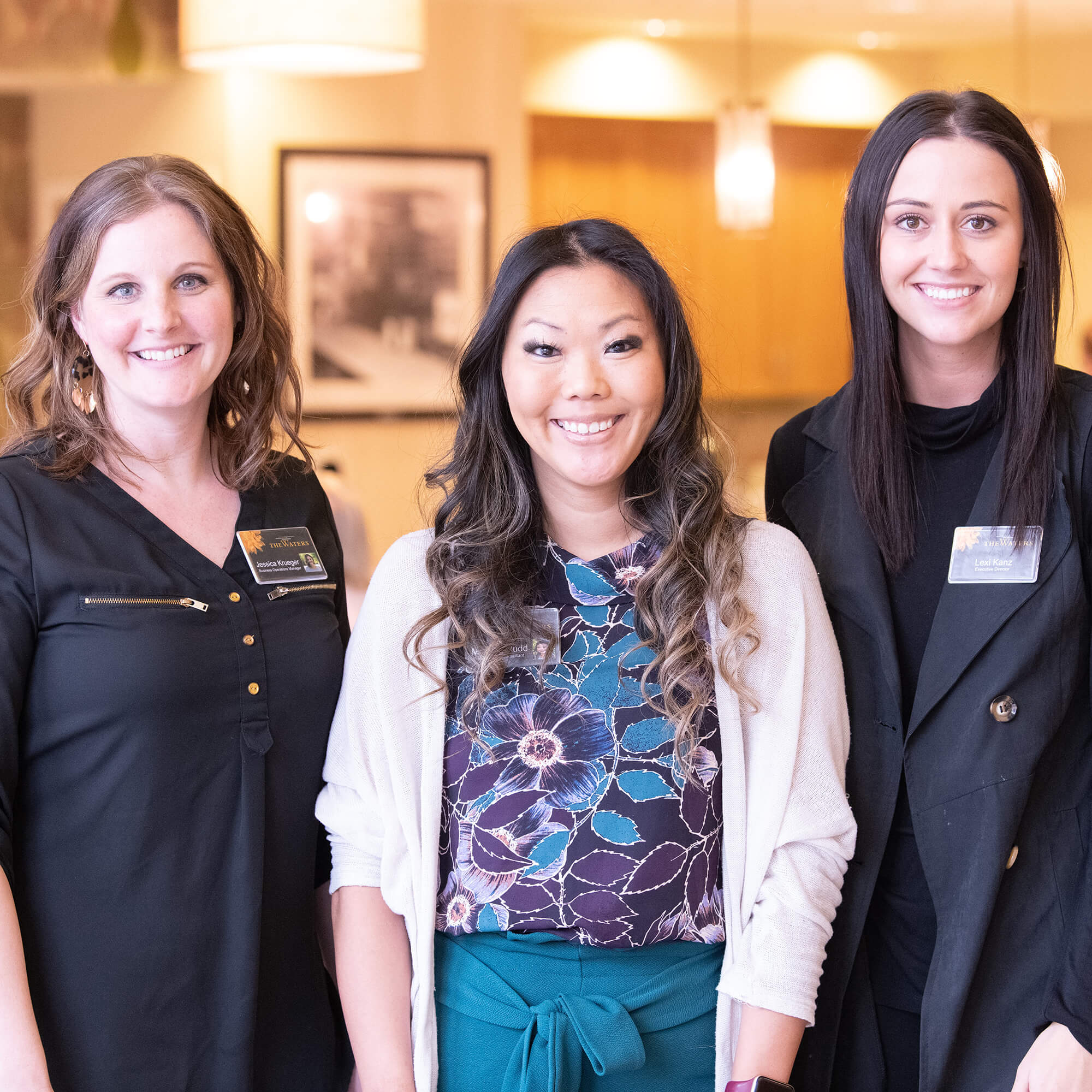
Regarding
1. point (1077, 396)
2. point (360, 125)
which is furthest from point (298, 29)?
point (360, 125)

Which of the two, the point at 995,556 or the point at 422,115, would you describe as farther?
the point at 422,115

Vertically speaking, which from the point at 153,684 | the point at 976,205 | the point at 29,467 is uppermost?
the point at 976,205

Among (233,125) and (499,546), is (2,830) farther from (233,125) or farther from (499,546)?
(233,125)

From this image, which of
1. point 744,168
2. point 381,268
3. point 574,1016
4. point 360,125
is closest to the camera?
point 574,1016

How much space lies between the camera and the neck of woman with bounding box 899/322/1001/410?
69.4 inches

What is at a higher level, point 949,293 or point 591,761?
point 949,293

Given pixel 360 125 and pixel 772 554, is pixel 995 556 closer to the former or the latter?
pixel 772 554

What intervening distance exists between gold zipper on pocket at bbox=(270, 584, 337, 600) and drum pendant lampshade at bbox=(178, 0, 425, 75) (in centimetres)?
171

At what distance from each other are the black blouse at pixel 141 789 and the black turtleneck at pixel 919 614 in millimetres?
786

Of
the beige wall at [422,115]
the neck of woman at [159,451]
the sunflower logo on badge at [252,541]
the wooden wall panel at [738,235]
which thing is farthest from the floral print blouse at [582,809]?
the wooden wall panel at [738,235]

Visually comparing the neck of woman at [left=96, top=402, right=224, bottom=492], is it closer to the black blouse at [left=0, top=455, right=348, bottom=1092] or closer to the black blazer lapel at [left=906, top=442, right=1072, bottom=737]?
the black blouse at [left=0, top=455, right=348, bottom=1092]

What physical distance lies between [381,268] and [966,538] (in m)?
4.61

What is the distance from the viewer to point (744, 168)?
5012mm

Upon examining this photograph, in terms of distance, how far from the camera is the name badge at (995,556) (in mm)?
1677
